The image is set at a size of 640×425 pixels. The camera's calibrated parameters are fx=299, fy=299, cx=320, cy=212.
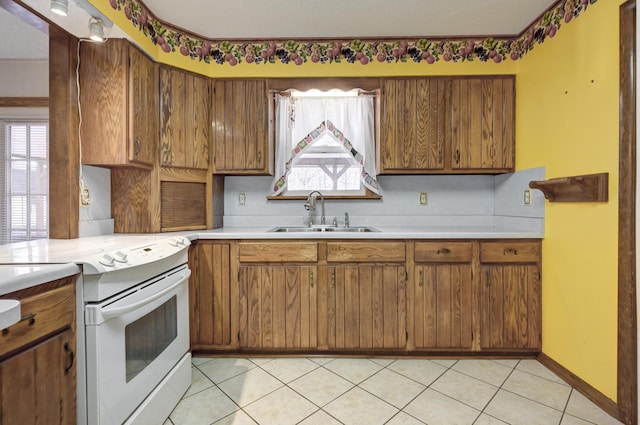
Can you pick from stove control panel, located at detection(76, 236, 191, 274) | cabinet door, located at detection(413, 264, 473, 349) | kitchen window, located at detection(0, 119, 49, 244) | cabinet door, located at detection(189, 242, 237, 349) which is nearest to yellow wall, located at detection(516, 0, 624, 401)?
cabinet door, located at detection(413, 264, 473, 349)

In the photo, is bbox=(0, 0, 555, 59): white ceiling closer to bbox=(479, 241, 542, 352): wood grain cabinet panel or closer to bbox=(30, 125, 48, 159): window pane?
bbox=(30, 125, 48, 159): window pane

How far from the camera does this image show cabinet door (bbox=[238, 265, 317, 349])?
2039 mm

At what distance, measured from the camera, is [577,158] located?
1.73m

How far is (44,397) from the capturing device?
3.12ft

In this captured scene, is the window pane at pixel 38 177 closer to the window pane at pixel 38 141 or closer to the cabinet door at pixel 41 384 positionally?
the window pane at pixel 38 141

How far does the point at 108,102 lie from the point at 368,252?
1868 mm

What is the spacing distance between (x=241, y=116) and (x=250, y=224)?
0.90 metres

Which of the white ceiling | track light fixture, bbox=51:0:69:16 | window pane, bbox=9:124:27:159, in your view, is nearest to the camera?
track light fixture, bbox=51:0:69:16

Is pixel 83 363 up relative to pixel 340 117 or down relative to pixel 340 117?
down

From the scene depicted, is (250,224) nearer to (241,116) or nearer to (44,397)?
(241,116)

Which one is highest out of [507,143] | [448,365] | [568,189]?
[507,143]

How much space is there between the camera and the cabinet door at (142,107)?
1836mm

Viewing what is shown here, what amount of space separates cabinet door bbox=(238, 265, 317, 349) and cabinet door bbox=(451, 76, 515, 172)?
5.05ft

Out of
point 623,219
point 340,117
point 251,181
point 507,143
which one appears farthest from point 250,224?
point 623,219
